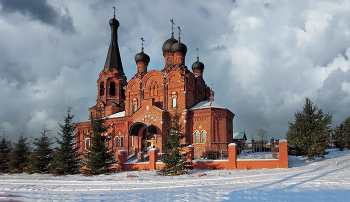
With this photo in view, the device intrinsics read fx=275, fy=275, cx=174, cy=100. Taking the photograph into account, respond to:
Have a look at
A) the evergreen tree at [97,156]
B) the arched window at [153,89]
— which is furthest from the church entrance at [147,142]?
the evergreen tree at [97,156]

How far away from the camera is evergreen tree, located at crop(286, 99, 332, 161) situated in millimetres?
17547

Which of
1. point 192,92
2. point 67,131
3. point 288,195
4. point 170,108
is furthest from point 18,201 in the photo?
point 192,92

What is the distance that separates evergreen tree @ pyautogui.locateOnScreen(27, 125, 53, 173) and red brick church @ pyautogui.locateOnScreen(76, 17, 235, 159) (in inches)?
113

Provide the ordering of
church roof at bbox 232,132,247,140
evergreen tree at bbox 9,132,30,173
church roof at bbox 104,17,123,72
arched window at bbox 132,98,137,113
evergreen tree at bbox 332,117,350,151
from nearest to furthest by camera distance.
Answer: evergreen tree at bbox 9,132,30,173, evergreen tree at bbox 332,117,350,151, arched window at bbox 132,98,137,113, church roof at bbox 104,17,123,72, church roof at bbox 232,132,247,140

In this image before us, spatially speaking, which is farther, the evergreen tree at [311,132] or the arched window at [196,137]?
the arched window at [196,137]

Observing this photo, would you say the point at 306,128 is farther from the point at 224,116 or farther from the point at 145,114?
the point at 145,114

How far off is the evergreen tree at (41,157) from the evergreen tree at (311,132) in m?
16.8

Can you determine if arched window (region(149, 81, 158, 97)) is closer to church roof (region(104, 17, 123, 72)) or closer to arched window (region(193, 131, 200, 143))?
arched window (region(193, 131, 200, 143))

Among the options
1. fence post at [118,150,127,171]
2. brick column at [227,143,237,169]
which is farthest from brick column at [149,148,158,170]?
brick column at [227,143,237,169]

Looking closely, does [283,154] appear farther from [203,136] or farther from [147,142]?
[147,142]

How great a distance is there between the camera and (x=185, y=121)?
24.5 meters

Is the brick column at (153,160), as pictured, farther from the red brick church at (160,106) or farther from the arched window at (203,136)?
the arched window at (203,136)

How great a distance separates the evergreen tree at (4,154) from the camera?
868 inches

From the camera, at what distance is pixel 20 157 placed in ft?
68.2
